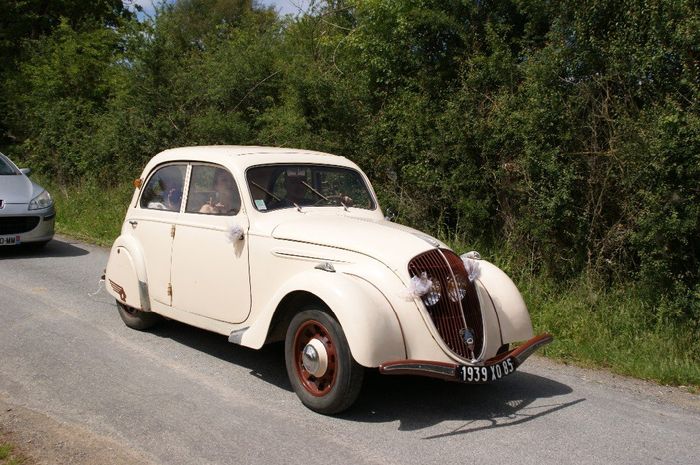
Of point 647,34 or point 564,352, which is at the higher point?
point 647,34

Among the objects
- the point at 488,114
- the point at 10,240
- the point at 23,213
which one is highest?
the point at 488,114

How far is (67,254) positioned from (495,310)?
8246 millimetres

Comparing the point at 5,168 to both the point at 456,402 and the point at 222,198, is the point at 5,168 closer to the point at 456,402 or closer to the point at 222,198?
the point at 222,198

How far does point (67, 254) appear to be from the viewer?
11.1m

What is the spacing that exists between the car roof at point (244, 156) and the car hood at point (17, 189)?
16.4 ft

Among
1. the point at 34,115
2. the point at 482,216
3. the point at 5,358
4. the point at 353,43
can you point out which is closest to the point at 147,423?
the point at 5,358

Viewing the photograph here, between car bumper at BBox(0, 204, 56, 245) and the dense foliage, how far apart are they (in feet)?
13.3

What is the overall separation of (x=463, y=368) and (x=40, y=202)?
→ 8648mm

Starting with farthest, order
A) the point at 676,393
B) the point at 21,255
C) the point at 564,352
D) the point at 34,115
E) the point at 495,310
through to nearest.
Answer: the point at 34,115 < the point at 21,255 < the point at 564,352 < the point at 676,393 < the point at 495,310

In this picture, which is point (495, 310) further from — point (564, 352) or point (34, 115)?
point (34, 115)

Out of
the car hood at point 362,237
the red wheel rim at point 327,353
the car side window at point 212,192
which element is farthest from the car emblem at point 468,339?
the car side window at point 212,192

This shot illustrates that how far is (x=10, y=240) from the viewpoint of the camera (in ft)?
34.3

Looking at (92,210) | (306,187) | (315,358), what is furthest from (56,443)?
(92,210)

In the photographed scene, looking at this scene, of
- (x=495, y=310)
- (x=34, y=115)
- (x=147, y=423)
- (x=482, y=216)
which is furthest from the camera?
(x=34, y=115)
